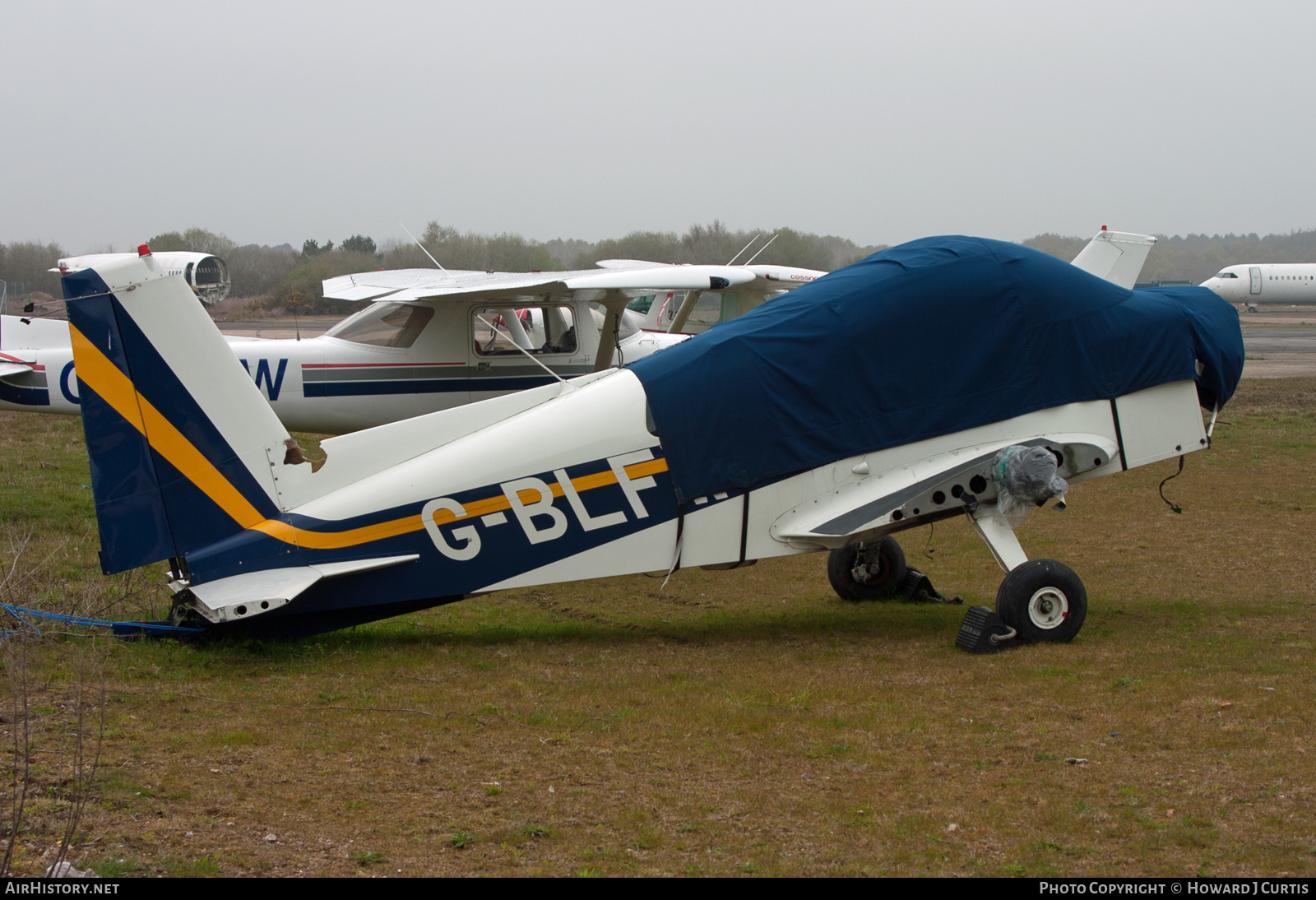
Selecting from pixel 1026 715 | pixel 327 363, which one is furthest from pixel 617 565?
pixel 327 363

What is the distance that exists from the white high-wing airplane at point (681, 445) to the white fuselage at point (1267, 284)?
74116 mm

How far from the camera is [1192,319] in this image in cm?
→ 865

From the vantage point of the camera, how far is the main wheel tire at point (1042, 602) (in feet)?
25.6

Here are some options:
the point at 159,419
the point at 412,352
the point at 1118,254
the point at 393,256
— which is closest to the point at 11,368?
the point at 412,352

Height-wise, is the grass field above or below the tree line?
below

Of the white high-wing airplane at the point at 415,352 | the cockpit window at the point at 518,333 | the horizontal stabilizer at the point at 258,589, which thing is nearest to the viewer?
the horizontal stabilizer at the point at 258,589

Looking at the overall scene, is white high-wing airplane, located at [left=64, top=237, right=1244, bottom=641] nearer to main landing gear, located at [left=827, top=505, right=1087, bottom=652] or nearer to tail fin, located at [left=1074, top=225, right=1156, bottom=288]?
main landing gear, located at [left=827, top=505, right=1087, bottom=652]

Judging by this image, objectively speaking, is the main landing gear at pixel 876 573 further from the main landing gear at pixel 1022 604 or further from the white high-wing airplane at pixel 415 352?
the white high-wing airplane at pixel 415 352

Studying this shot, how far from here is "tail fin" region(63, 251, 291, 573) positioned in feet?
23.0

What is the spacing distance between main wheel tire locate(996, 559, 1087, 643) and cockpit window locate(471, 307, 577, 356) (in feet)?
27.7

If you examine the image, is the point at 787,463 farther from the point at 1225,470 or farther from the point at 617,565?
the point at 1225,470

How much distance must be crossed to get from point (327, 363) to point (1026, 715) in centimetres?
1114

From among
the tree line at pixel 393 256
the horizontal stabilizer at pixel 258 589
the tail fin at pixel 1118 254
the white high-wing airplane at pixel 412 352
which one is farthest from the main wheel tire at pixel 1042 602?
the tree line at pixel 393 256

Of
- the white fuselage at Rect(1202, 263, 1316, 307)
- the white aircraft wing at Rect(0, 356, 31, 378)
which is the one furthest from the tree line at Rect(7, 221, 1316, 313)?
the white aircraft wing at Rect(0, 356, 31, 378)
